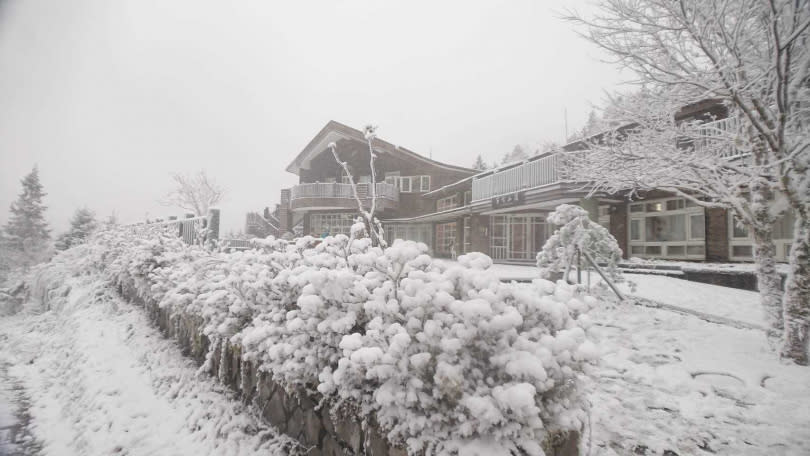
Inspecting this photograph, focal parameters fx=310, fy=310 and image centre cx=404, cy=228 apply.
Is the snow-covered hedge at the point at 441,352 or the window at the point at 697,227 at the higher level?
the window at the point at 697,227

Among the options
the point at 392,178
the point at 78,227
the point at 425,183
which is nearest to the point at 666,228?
the point at 425,183

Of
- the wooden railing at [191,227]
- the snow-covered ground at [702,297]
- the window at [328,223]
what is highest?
the window at [328,223]

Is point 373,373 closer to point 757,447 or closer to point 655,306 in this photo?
point 757,447

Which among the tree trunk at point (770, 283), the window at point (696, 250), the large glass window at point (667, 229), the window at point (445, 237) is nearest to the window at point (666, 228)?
the large glass window at point (667, 229)

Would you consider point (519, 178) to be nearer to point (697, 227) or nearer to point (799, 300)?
point (697, 227)

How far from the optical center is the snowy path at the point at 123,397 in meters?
2.69

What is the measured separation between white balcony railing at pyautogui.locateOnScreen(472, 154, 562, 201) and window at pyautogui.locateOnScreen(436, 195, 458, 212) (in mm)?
3884

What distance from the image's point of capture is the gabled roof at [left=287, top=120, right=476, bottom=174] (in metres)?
20.5

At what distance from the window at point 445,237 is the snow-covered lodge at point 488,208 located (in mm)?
70

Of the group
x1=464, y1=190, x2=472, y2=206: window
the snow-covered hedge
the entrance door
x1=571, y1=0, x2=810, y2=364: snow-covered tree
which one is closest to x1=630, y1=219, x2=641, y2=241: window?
the entrance door

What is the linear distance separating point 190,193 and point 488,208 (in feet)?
126

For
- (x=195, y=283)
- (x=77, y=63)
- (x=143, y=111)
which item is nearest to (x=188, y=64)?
(x=143, y=111)

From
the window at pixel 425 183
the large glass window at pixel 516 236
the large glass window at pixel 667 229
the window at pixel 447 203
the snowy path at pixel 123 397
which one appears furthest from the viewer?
the window at pixel 425 183

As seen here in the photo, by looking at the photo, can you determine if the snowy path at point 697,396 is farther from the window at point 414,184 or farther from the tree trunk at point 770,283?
the window at point 414,184
